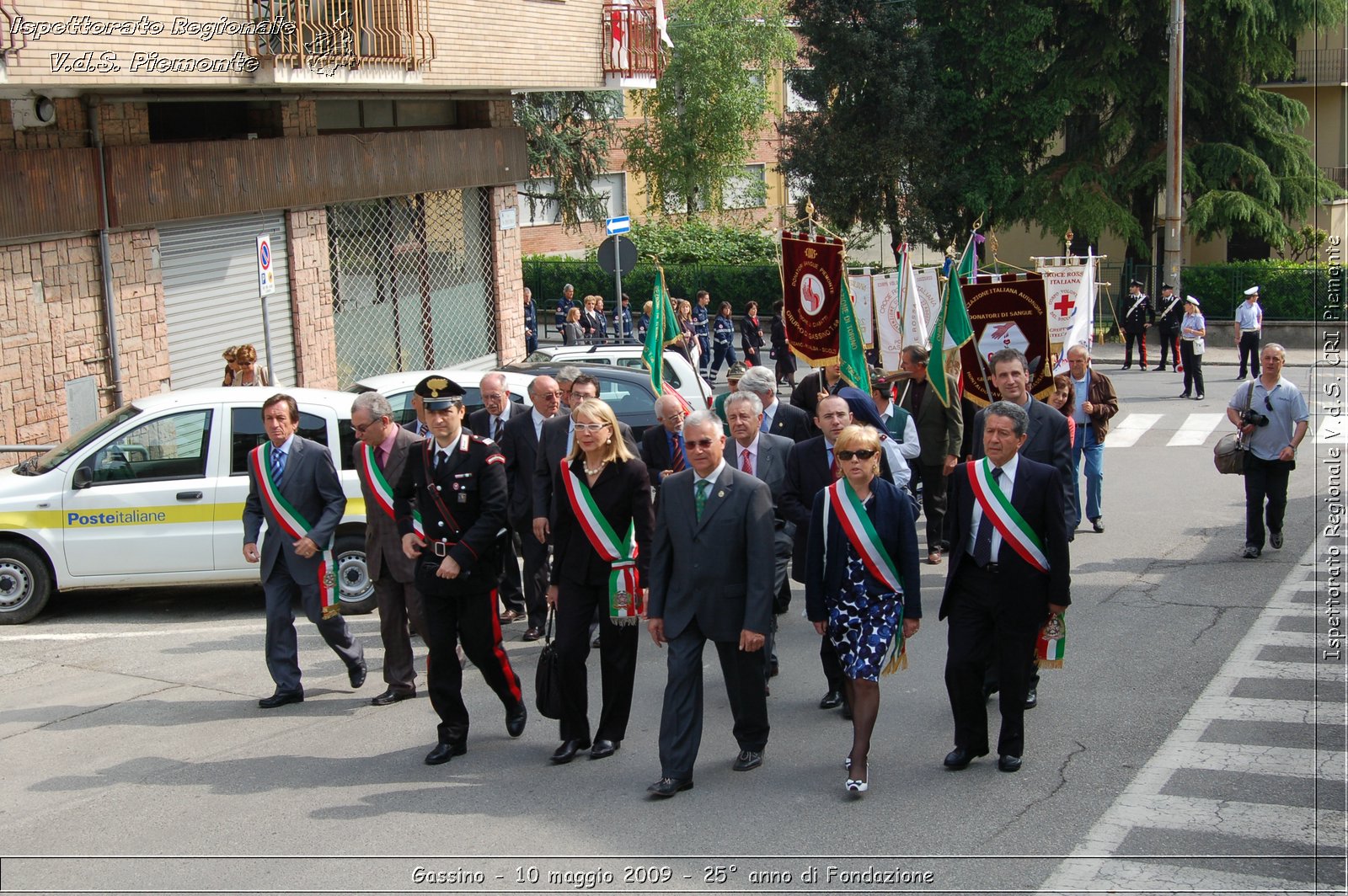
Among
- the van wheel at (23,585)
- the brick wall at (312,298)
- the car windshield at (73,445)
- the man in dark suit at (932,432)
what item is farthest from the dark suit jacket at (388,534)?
the brick wall at (312,298)

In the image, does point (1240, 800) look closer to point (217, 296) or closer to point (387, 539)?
point (387, 539)

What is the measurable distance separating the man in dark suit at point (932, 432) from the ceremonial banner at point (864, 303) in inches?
217

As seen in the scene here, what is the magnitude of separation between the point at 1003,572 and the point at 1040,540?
0.24 meters

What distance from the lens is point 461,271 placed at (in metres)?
22.3

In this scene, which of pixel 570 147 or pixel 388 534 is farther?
pixel 570 147

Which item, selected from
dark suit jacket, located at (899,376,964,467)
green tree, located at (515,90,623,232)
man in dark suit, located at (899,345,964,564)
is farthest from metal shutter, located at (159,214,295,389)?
green tree, located at (515,90,623,232)

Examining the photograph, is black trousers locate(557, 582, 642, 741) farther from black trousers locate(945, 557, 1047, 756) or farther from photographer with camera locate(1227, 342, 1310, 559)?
photographer with camera locate(1227, 342, 1310, 559)

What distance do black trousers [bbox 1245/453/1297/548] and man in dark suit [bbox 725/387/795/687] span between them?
511 cm

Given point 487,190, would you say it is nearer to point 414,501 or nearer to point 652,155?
point 414,501

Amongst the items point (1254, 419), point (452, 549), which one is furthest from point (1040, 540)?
point (1254, 419)

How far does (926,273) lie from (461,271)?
29.0 feet

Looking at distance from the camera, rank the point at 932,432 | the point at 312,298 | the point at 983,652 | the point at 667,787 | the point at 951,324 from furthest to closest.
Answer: the point at 312,298
the point at 932,432
the point at 951,324
the point at 983,652
the point at 667,787

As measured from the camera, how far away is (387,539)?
8375mm

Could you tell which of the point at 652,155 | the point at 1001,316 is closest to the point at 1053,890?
the point at 1001,316
